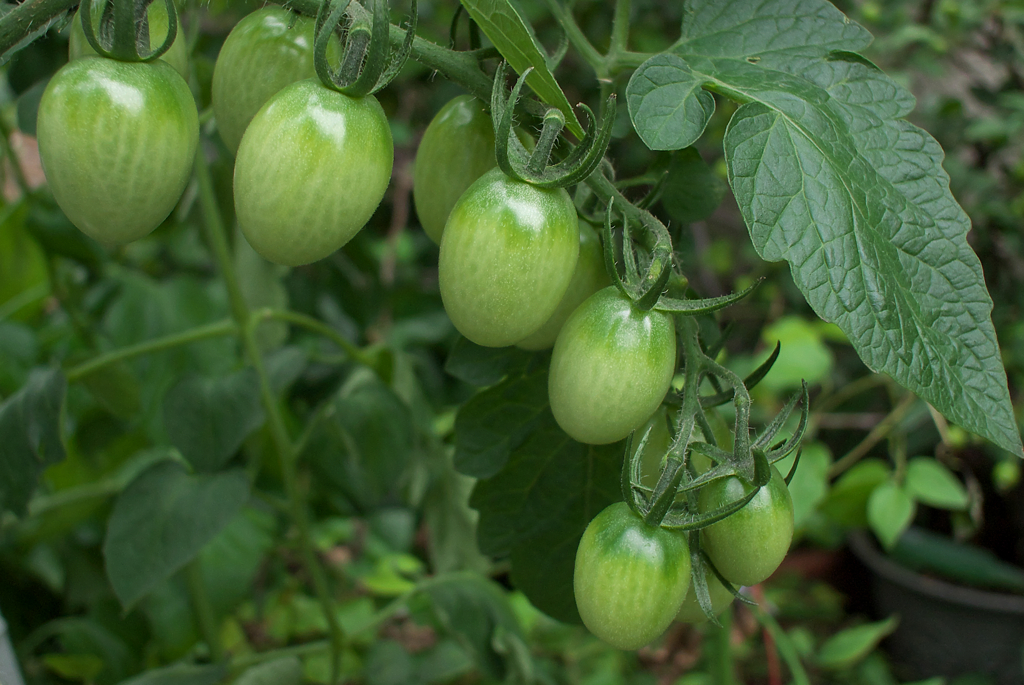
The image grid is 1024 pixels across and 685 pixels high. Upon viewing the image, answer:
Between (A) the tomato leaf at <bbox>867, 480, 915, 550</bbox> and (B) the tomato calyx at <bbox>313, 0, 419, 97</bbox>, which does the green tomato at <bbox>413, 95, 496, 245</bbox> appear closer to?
(B) the tomato calyx at <bbox>313, 0, 419, 97</bbox>

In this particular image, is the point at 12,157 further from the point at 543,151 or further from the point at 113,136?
the point at 543,151

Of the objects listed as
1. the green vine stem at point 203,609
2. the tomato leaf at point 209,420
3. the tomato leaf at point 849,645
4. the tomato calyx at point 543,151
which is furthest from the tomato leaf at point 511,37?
the tomato leaf at point 849,645

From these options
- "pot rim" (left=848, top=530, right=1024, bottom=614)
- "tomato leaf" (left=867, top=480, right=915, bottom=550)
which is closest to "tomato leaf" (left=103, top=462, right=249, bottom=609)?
"tomato leaf" (left=867, top=480, right=915, bottom=550)

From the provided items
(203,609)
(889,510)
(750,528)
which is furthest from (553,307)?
(889,510)

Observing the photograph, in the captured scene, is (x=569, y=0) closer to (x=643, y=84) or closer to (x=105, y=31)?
(x=643, y=84)

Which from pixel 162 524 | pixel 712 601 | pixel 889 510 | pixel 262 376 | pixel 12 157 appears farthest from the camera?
pixel 889 510

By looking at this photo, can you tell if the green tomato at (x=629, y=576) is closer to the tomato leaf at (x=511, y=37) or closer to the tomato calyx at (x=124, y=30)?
the tomato leaf at (x=511, y=37)
